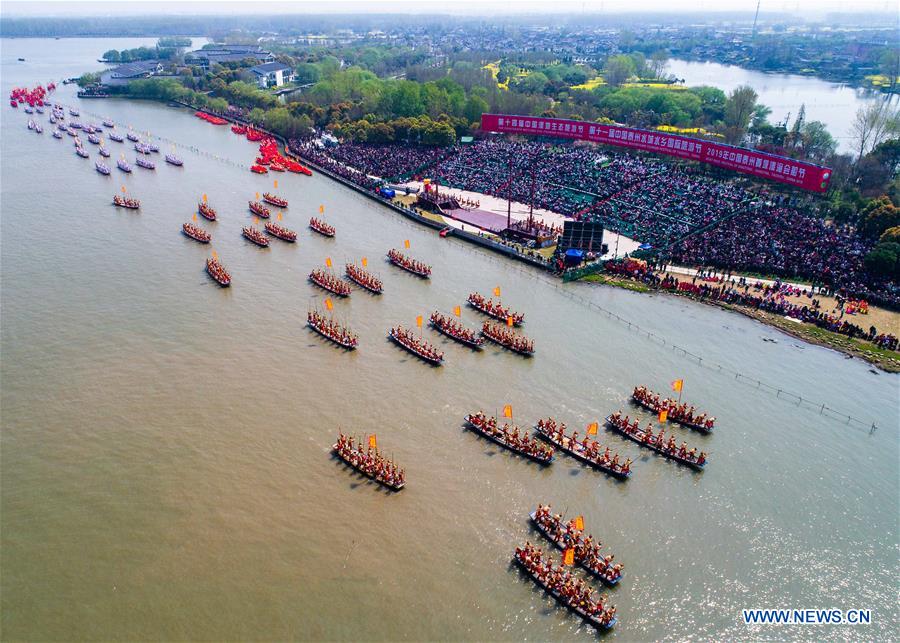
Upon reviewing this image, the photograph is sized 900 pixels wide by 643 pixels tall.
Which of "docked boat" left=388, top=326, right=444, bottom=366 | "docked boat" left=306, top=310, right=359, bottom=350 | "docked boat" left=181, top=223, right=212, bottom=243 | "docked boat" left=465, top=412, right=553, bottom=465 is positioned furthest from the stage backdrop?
"docked boat" left=306, top=310, right=359, bottom=350

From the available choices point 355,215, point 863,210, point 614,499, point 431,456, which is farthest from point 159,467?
point 863,210

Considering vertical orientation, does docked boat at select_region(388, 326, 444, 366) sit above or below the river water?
above

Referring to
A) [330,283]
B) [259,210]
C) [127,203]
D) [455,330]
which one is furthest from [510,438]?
[127,203]

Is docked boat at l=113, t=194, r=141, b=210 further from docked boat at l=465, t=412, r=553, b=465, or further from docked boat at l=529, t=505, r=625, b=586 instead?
docked boat at l=529, t=505, r=625, b=586

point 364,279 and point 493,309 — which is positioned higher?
point 364,279

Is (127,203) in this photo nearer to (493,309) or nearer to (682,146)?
(493,309)
